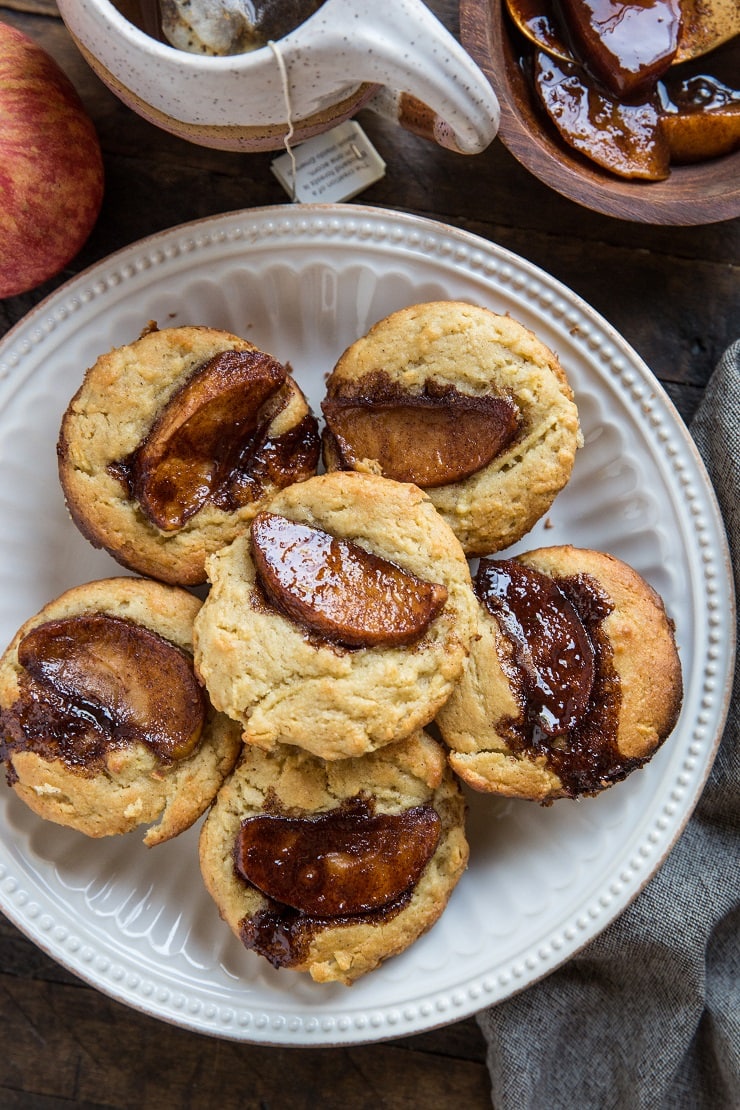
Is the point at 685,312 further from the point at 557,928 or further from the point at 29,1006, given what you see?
the point at 29,1006

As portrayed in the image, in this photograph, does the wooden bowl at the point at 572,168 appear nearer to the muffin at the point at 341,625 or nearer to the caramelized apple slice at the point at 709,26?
the caramelized apple slice at the point at 709,26

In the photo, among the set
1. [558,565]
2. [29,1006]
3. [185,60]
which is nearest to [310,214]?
[185,60]

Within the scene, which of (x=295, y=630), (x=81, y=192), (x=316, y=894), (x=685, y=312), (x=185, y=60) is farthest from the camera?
(x=685, y=312)

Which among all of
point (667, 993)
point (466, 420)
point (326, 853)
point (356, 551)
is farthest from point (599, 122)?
point (667, 993)

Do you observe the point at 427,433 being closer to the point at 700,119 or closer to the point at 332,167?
the point at 332,167

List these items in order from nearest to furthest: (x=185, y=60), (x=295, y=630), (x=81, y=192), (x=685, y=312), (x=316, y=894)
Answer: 1. (x=185, y=60)
2. (x=295, y=630)
3. (x=316, y=894)
4. (x=81, y=192)
5. (x=685, y=312)

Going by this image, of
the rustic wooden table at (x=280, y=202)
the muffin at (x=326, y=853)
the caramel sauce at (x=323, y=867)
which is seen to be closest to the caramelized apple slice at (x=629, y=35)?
the rustic wooden table at (x=280, y=202)
